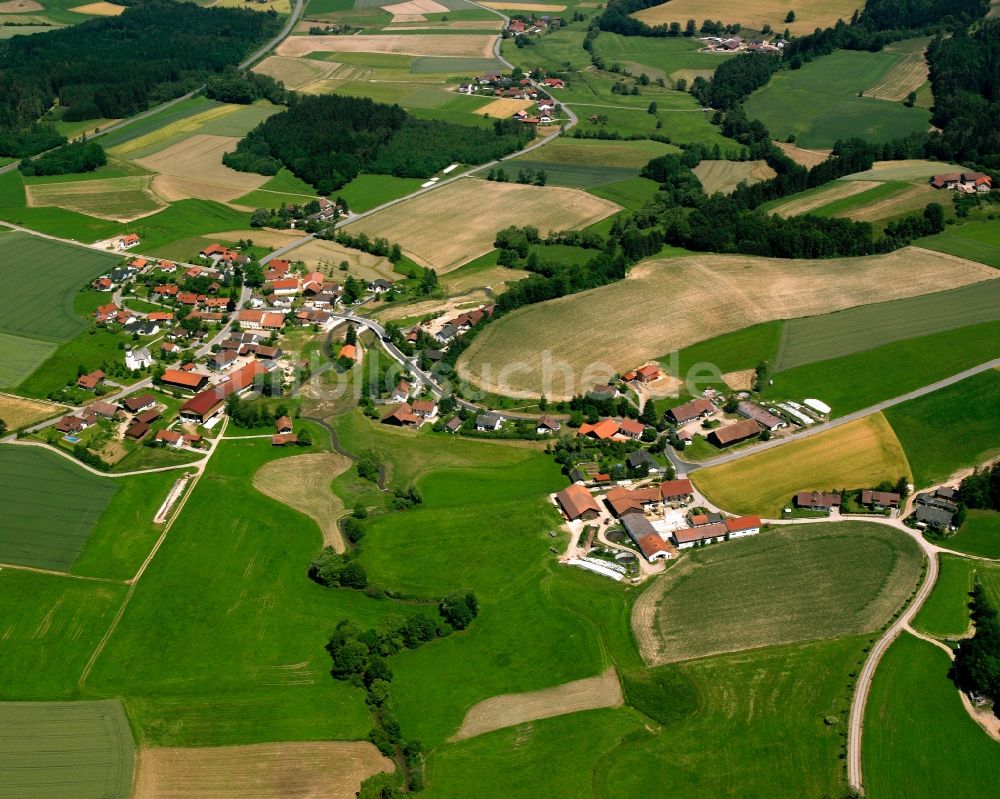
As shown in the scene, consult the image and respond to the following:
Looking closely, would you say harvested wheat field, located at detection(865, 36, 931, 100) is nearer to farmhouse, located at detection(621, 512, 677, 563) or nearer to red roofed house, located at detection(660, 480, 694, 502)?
red roofed house, located at detection(660, 480, 694, 502)

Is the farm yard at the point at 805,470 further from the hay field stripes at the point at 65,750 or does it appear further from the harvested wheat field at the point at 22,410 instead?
the harvested wheat field at the point at 22,410

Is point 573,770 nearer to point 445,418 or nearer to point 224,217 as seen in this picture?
point 445,418

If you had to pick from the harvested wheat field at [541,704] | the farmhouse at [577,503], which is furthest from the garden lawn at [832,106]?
the harvested wheat field at [541,704]

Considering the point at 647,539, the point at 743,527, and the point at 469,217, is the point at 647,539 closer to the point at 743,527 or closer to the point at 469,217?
the point at 743,527

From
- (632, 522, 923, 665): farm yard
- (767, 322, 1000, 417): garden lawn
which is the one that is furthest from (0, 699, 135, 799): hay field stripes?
(767, 322, 1000, 417): garden lawn

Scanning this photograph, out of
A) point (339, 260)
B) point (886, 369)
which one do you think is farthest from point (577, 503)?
point (339, 260)
